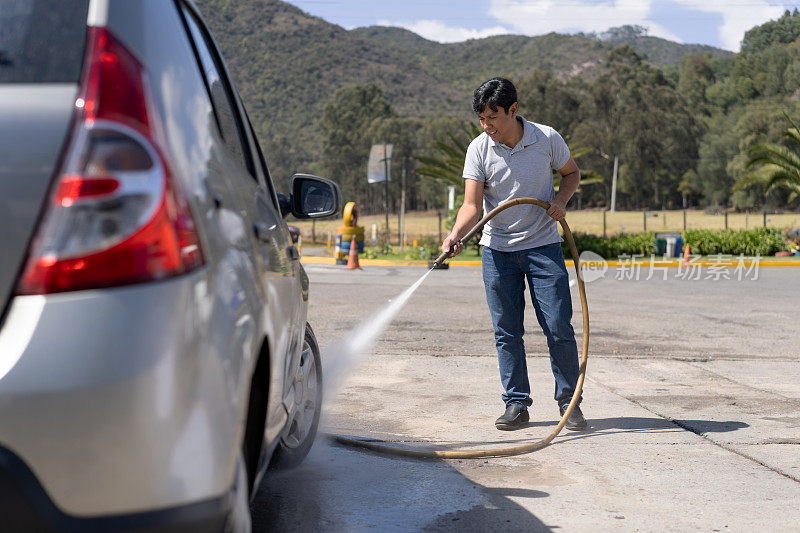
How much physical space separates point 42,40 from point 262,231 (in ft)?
3.01

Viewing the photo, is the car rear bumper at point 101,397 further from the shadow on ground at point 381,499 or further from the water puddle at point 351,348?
the water puddle at point 351,348

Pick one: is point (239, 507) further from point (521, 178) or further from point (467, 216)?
point (521, 178)

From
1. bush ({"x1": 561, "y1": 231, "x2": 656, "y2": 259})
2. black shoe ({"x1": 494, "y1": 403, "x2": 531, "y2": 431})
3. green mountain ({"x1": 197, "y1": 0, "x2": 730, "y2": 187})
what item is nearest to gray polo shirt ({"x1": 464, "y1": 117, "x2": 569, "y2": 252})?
black shoe ({"x1": 494, "y1": 403, "x2": 531, "y2": 431})

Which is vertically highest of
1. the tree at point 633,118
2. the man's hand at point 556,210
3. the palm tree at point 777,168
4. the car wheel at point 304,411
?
→ the tree at point 633,118

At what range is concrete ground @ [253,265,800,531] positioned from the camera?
3.53m

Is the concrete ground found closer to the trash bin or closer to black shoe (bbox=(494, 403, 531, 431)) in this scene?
black shoe (bbox=(494, 403, 531, 431))

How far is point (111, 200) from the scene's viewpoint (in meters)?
1.67

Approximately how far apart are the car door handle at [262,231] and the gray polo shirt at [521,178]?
2523 mm

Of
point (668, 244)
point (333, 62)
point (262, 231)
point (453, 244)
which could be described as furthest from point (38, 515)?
point (333, 62)

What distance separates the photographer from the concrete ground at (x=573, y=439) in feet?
11.6

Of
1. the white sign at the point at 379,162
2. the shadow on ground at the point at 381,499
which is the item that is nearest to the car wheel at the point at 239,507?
the shadow on ground at the point at 381,499

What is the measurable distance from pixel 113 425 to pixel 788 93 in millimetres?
99910

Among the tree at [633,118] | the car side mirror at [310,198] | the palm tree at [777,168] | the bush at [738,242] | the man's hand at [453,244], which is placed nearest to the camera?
the car side mirror at [310,198]

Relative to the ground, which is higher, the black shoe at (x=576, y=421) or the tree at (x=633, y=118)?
the tree at (x=633, y=118)
